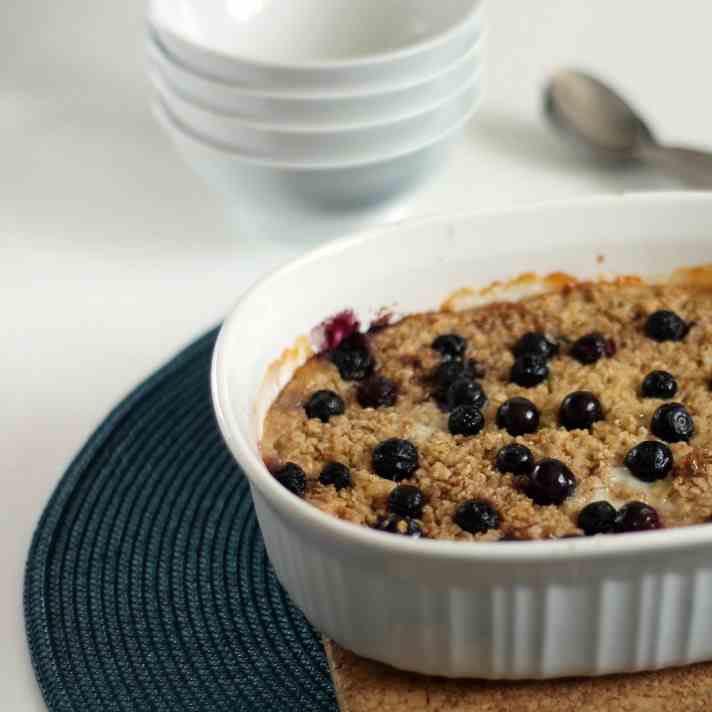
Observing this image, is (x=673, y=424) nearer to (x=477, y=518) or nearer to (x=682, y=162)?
(x=477, y=518)

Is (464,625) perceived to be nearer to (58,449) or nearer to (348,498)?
(348,498)

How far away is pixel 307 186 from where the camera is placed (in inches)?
84.8

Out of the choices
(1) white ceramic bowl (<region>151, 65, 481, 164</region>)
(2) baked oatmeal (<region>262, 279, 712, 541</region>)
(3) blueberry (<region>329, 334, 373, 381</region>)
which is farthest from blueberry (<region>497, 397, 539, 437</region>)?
(1) white ceramic bowl (<region>151, 65, 481, 164</region>)

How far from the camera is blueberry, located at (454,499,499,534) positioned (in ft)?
4.63

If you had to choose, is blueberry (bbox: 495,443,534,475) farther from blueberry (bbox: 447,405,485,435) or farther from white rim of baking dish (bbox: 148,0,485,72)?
white rim of baking dish (bbox: 148,0,485,72)

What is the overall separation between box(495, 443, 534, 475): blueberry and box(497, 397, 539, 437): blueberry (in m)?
0.06

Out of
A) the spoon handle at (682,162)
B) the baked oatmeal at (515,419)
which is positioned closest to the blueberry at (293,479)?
the baked oatmeal at (515,419)

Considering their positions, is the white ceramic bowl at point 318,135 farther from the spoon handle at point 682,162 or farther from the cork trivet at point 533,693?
the cork trivet at point 533,693

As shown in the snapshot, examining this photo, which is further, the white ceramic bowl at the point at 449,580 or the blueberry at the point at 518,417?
the blueberry at the point at 518,417

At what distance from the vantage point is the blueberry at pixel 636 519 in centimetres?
138

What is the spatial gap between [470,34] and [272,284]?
717mm

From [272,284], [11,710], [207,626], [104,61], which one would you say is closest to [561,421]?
[272,284]

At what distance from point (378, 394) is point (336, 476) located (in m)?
0.16

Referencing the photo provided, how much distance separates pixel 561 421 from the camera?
5.16ft
